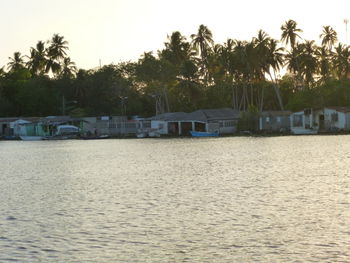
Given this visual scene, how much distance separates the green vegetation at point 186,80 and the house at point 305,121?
6.26 meters

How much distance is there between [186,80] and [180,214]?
294ft

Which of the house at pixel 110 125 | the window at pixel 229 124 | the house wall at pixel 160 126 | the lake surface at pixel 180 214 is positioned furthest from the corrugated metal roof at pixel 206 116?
the lake surface at pixel 180 214

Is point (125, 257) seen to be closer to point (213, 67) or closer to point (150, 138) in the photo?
point (150, 138)

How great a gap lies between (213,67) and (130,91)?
17200 millimetres

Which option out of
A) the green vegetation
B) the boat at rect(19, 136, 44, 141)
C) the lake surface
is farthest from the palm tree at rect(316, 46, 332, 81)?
the lake surface

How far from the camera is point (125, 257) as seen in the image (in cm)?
1703

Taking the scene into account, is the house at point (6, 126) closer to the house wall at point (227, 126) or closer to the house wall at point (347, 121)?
the house wall at point (227, 126)

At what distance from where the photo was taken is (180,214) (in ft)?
79.4

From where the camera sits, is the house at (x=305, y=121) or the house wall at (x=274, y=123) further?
the house wall at (x=274, y=123)

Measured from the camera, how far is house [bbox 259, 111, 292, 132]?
97312mm

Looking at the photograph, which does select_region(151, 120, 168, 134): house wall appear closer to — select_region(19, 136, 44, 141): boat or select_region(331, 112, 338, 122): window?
select_region(19, 136, 44, 141): boat

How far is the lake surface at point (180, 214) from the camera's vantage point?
17562 millimetres

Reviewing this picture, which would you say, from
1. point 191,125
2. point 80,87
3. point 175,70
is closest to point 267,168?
point 191,125

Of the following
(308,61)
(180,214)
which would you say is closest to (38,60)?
(308,61)
